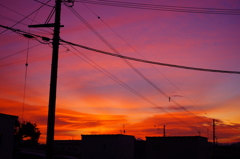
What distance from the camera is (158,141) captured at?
5912 cm

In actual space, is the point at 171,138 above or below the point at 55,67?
below

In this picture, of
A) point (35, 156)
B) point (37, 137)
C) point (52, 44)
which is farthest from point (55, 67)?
point (37, 137)

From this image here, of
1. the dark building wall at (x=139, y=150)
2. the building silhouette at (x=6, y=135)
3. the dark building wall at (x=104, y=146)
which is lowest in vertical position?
the dark building wall at (x=139, y=150)

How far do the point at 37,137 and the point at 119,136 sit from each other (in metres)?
37.7

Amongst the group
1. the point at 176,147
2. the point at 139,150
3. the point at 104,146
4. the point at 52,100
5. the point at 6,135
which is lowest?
the point at 139,150

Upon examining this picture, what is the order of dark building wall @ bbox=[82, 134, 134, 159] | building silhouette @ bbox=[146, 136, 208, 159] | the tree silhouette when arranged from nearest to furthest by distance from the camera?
building silhouette @ bbox=[146, 136, 208, 159] → dark building wall @ bbox=[82, 134, 134, 159] → the tree silhouette

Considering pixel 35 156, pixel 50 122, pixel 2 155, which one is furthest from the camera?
pixel 35 156

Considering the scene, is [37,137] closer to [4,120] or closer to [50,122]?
[4,120]

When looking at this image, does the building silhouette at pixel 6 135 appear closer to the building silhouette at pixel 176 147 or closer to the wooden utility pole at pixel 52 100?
the wooden utility pole at pixel 52 100

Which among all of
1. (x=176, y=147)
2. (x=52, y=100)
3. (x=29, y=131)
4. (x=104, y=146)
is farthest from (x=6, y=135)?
(x=29, y=131)

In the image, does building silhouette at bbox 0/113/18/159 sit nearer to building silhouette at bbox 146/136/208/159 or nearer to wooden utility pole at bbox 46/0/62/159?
wooden utility pole at bbox 46/0/62/159

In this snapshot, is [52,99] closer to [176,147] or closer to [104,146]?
[176,147]

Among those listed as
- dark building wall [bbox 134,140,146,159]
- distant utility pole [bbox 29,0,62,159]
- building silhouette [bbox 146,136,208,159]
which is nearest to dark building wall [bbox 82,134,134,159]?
building silhouette [bbox 146,136,208,159]

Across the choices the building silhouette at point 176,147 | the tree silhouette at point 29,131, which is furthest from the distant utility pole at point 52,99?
the tree silhouette at point 29,131
